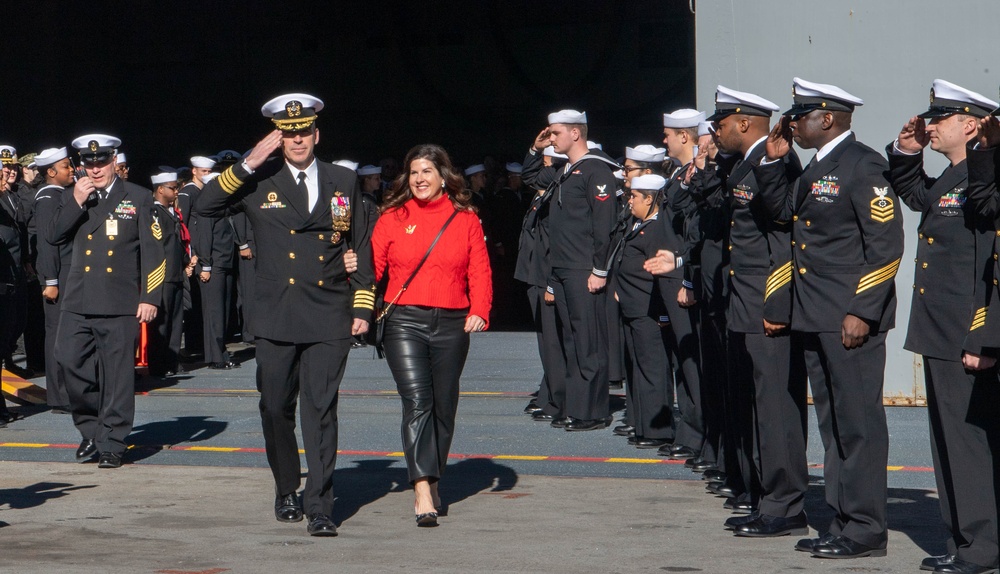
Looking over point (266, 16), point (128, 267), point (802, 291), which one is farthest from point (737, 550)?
point (266, 16)

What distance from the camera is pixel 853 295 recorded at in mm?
5977

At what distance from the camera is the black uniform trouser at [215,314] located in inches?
568

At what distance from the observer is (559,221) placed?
10.1 meters

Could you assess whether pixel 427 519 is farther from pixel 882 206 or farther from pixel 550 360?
pixel 550 360

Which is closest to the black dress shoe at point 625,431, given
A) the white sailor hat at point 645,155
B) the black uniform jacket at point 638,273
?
the black uniform jacket at point 638,273

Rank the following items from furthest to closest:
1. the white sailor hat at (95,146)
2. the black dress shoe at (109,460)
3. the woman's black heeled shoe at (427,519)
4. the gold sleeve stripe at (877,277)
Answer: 1. the white sailor hat at (95,146)
2. the black dress shoe at (109,460)
3. the woman's black heeled shoe at (427,519)
4. the gold sleeve stripe at (877,277)

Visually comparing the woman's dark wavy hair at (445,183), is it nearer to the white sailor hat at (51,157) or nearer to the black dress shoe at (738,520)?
the black dress shoe at (738,520)

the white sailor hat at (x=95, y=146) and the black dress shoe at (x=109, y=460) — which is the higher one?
the white sailor hat at (x=95, y=146)

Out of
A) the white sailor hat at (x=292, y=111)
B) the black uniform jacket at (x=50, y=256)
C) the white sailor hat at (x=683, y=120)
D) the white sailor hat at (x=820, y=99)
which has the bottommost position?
the black uniform jacket at (x=50, y=256)

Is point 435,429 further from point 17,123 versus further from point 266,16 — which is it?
point 266,16

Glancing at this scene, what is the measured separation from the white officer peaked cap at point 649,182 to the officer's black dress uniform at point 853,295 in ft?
10.3

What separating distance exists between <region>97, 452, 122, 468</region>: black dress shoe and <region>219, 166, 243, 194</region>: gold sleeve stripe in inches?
112

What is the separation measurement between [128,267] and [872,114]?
5.85 m

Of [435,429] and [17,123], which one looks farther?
[17,123]
